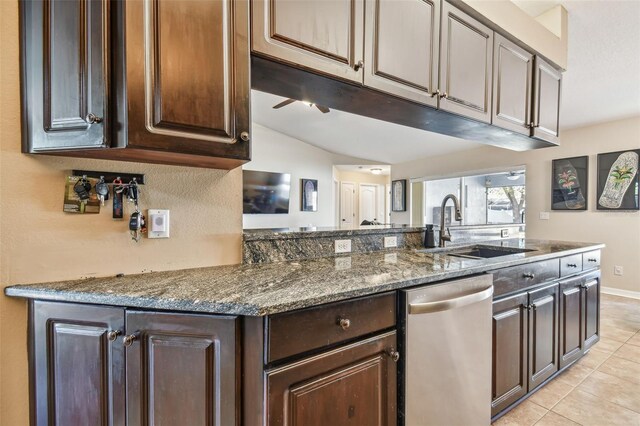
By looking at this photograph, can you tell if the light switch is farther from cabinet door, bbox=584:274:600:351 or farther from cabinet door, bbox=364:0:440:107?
cabinet door, bbox=584:274:600:351

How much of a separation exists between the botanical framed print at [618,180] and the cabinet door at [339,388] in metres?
4.77

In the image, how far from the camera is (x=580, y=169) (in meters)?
4.31

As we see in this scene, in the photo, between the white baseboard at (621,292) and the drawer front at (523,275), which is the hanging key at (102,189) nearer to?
the drawer front at (523,275)

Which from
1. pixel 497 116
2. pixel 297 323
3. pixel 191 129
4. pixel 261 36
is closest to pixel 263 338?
pixel 297 323

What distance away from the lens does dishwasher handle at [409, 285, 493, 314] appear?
3.84 feet

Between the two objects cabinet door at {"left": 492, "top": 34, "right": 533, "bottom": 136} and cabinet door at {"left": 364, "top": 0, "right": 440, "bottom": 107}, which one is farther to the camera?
cabinet door at {"left": 492, "top": 34, "right": 533, "bottom": 136}

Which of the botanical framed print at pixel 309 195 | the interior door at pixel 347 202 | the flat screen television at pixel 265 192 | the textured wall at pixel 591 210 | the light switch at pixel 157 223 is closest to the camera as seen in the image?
the light switch at pixel 157 223

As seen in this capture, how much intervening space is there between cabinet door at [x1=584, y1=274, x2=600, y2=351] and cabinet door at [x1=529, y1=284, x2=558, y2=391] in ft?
1.67

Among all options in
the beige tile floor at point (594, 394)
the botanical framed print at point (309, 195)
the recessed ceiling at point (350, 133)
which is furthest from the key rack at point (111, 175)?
the botanical framed print at point (309, 195)

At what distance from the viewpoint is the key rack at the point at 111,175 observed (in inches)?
43.9

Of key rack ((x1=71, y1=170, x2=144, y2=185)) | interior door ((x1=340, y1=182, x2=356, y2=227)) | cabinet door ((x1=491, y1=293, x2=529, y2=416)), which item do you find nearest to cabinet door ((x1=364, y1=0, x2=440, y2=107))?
key rack ((x1=71, y1=170, x2=144, y2=185))

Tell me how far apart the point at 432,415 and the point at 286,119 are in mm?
4548

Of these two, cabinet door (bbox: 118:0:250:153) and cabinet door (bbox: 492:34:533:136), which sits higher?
cabinet door (bbox: 492:34:533:136)

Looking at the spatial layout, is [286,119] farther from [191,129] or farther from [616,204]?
[616,204]
